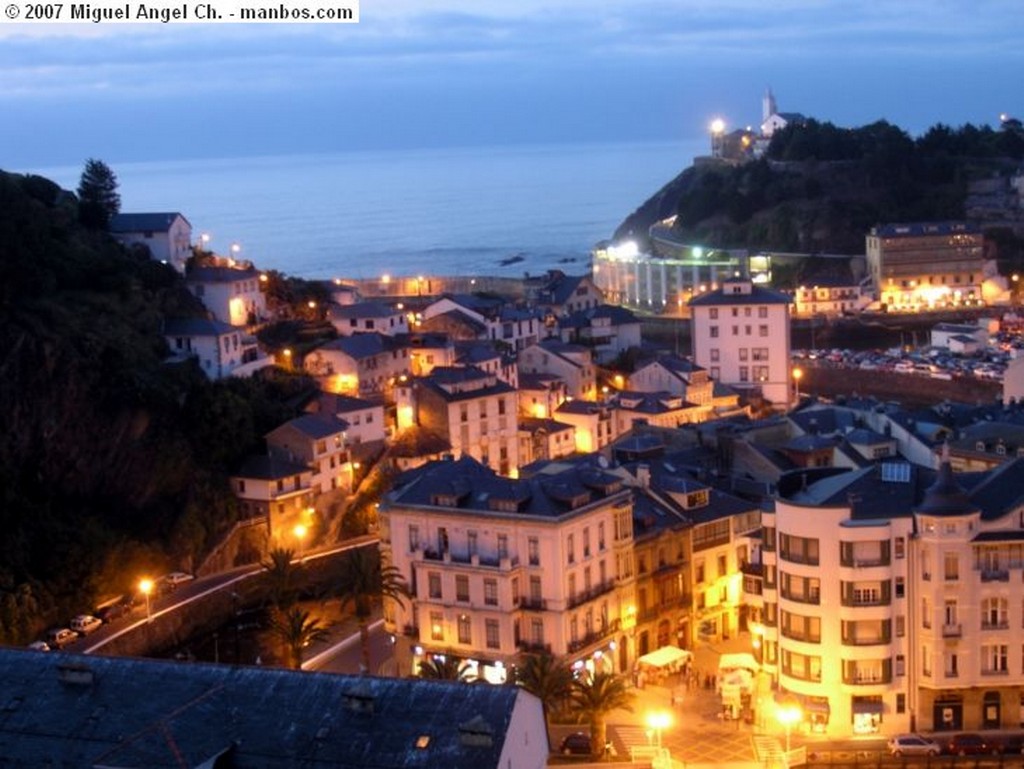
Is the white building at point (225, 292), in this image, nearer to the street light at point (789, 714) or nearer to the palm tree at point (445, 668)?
the palm tree at point (445, 668)

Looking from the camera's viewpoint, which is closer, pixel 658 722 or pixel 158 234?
pixel 658 722

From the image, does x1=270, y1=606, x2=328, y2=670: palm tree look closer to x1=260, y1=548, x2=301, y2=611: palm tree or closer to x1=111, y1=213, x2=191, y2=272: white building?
x1=260, y1=548, x2=301, y2=611: palm tree

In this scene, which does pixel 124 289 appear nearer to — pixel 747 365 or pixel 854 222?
pixel 747 365

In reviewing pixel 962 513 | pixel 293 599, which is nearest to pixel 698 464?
pixel 293 599

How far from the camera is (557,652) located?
92.7ft

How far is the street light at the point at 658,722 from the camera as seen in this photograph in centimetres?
2528

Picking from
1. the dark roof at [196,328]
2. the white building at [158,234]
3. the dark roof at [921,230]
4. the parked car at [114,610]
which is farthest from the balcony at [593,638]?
the dark roof at [921,230]

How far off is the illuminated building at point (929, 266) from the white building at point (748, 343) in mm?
26705

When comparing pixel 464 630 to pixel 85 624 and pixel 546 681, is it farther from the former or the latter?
pixel 85 624

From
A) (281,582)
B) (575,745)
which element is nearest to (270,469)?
(281,582)

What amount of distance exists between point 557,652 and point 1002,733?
25.0 ft

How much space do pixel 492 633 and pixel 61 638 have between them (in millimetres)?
10576

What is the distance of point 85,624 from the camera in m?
34.7

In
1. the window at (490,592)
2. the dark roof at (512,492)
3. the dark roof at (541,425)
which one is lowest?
the window at (490,592)
